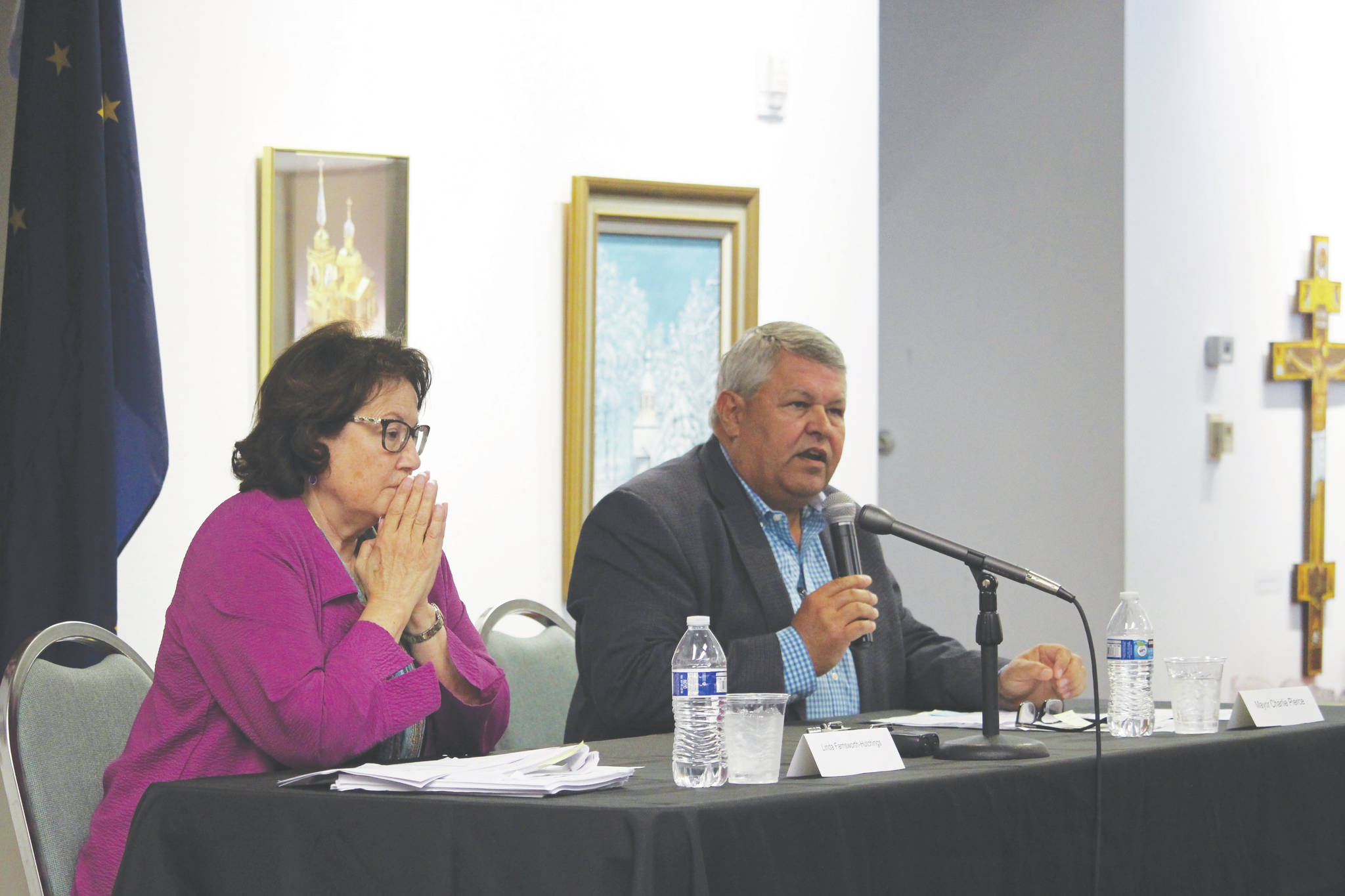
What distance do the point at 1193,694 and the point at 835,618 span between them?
59cm

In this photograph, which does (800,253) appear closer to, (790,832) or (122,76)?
(122,76)

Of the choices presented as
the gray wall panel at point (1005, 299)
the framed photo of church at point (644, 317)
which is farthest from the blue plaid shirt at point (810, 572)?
the gray wall panel at point (1005, 299)

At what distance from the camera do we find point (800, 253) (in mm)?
4094

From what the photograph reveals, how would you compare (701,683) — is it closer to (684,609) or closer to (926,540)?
(926,540)

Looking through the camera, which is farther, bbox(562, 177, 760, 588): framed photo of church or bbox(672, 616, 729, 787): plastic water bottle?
bbox(562, 177, 760, 588): framed photo of church

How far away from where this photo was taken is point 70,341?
2.83 m

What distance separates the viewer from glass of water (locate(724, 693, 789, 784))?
1.71 metres

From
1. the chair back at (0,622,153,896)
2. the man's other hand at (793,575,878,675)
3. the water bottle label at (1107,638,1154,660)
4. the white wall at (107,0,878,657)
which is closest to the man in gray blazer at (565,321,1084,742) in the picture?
the man's other hand at (793,575,878,675)

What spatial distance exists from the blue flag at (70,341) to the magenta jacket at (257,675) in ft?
2.97

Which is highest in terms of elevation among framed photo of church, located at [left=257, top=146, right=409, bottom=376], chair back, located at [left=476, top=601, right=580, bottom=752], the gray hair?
framed photo of church, located at [left=257, top=146, right=409, bottom=376]

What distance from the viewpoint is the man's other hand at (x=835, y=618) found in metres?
2.35

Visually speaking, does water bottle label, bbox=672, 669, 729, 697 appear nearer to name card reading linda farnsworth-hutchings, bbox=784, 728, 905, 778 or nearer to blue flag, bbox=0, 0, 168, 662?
name card reading linda farnsworth-hutchings, bbox=784, 728, 905, 778

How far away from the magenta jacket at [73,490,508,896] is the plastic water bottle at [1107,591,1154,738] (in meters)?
1.09

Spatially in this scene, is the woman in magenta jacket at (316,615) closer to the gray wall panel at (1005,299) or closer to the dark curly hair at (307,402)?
the dark curly hair at (307,402)
